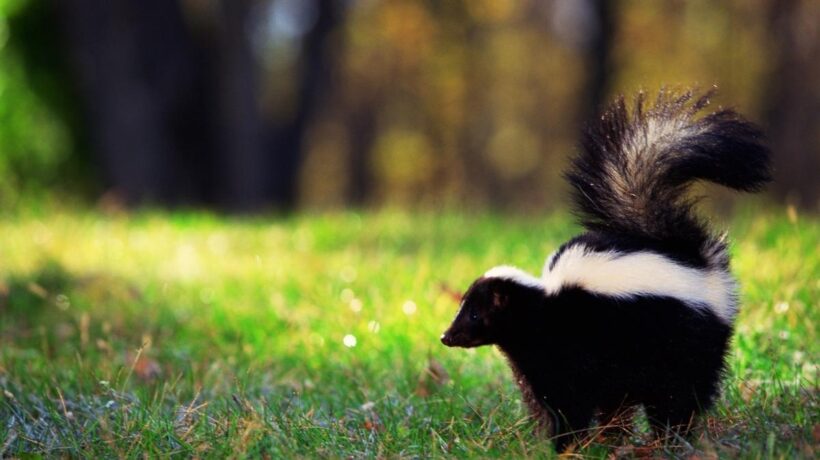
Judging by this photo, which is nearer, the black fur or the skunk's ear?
the black fur

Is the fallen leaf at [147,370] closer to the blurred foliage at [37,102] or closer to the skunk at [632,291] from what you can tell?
the skunk at [632,291]

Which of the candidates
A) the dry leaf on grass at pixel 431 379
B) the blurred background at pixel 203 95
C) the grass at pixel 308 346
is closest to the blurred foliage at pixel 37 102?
the blurred background at pixel 203 95

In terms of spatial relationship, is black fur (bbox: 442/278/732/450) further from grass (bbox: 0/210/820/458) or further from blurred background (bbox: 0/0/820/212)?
A: blurred background (bbox: 0/0/820/212)

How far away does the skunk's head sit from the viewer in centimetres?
437

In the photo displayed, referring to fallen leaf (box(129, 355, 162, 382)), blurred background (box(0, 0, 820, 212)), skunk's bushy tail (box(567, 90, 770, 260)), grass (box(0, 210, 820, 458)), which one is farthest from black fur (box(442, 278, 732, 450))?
blurred background (box(0, 0, 820, 212))

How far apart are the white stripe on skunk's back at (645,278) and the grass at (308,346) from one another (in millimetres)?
461

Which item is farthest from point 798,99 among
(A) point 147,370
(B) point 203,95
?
(A) point 147,370

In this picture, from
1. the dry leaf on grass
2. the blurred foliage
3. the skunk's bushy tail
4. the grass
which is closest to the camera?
the grass

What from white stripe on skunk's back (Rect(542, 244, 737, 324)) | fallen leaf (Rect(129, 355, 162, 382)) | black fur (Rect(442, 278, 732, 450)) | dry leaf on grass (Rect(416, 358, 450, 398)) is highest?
white stripe on skunk's back (Rect(542, 244, 737, 324))

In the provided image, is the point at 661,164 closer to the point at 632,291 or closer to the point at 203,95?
the point at 632,291

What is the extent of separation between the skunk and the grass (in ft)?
0.62

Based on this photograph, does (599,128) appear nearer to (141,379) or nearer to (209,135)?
(141,379)

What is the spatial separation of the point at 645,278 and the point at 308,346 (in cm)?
251

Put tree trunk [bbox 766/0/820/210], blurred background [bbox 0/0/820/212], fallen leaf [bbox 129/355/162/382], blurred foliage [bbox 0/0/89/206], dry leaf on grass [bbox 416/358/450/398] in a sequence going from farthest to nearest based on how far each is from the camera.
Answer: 1. blurred foliage [bbox 0/0/89/206]
2. blurred background [bbox 0/0/820/212]
3. tree trunk [bbox 766/0/820/210]
4. fallen leaf [bbox 129/355/162/382]
5. dry leaf on grass [bbox 416/358/450/398]
